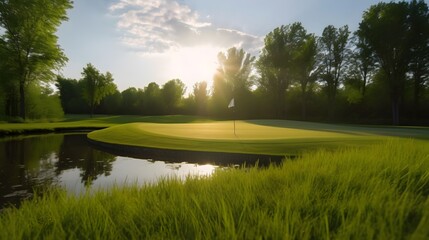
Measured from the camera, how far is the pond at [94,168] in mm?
6793

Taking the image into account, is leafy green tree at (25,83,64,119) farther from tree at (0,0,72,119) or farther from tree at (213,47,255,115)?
tree at (213,47,255,115)

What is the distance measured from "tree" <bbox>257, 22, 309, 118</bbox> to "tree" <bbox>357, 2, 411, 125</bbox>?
1137 centimetres

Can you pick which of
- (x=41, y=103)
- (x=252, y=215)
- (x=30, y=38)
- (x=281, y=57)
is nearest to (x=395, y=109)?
(x=281, y=57)

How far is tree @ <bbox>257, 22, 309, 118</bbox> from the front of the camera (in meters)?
39.7

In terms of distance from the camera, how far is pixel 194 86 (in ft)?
176

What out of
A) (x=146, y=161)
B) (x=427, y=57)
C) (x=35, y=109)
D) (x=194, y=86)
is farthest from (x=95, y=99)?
(x=427, y=57)

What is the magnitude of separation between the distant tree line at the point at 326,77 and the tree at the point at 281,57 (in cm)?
15

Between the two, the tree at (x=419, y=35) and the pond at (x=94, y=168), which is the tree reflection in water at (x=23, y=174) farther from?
the tree at (x=419, y=35)

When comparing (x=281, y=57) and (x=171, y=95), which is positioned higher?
(x=281, y=57)

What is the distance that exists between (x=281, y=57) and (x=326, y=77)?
24.5 feet

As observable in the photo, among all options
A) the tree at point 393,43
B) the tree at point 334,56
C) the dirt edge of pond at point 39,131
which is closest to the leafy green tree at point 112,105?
the dirt edge of pond at point 39,131

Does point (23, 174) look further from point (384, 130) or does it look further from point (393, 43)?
point (393, 43)

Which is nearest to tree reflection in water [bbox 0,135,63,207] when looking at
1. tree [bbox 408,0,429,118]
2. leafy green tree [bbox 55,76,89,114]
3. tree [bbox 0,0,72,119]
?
tree [bbox 0,0,72,119]

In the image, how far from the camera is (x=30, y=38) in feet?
91.3
